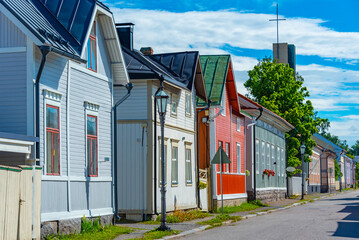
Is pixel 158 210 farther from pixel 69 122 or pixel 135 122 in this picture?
pixel 69 122

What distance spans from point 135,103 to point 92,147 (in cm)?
510

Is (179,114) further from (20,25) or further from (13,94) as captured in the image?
(20,25)

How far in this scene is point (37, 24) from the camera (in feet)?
53.6

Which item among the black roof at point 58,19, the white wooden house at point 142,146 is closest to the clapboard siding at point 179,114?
the white wooden house at point 142,146

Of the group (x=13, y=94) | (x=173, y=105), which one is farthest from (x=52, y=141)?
(x=173, y=105)

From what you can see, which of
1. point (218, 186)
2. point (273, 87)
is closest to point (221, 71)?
point (218, 186)

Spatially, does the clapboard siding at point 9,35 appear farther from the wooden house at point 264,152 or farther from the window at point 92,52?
the wooden house at point 264,152

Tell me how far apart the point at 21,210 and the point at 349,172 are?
5503 inches

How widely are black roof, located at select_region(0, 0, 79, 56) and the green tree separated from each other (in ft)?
129

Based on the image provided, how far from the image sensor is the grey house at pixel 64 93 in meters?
15.7

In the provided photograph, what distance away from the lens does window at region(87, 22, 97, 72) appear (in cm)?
1936

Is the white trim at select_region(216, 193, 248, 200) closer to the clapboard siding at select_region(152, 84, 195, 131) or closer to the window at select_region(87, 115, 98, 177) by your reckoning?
the clapboard siding at select_region(152, 84, 195, 131)

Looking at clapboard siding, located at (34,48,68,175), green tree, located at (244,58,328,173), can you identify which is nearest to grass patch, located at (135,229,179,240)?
clapboard siding, located at (34,48,68,175)

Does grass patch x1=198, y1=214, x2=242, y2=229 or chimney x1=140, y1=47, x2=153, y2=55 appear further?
chimney x1=140, y1=47, x2=153, y2=55
